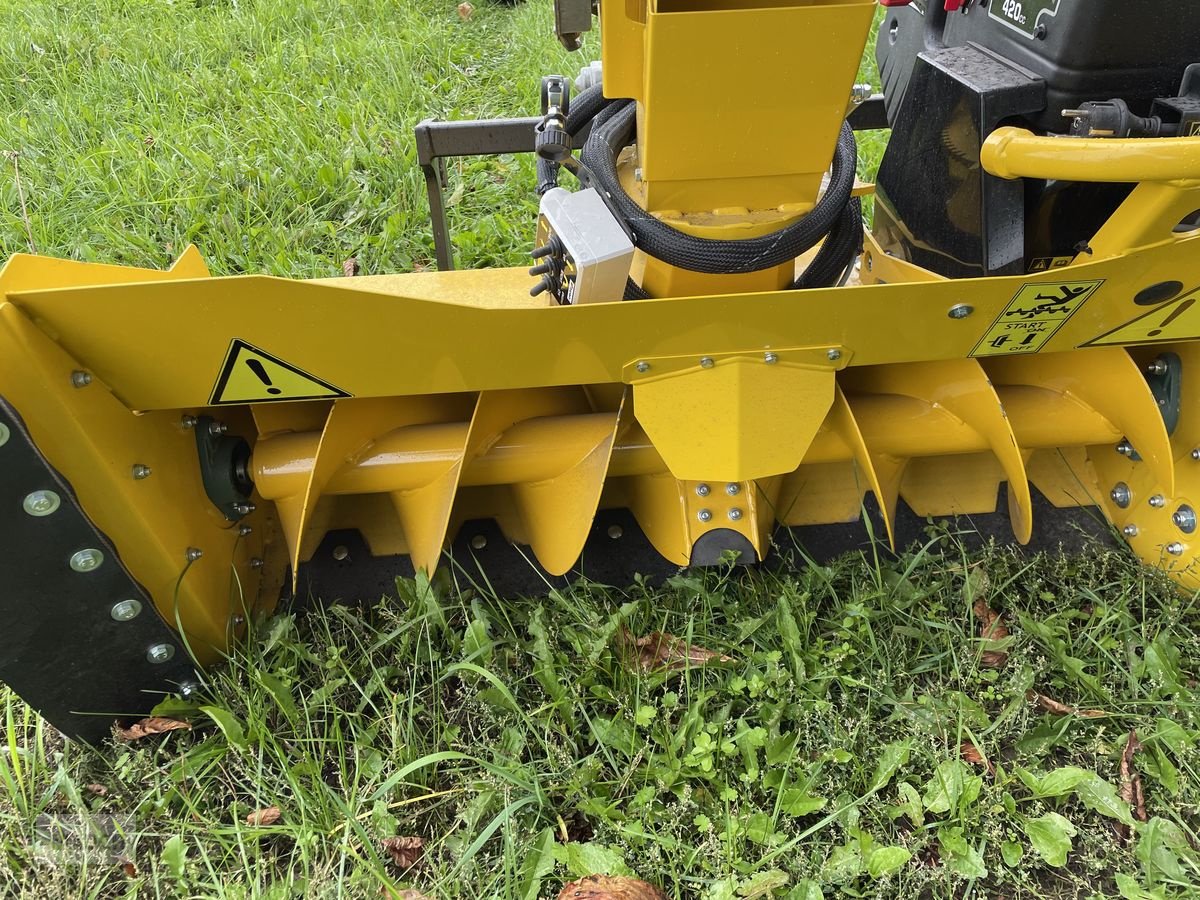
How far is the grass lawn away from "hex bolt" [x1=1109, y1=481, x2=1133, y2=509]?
0.12 metres

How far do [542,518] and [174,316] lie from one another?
2.65 feet

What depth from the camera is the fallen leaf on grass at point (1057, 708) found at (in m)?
1.59

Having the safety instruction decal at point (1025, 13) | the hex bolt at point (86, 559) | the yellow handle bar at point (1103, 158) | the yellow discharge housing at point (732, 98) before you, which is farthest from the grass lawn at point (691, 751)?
the safety instruction decal at point (1025, 13)

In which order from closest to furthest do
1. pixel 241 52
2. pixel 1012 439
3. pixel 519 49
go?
pixel 1012 439
pixel 241 52
pixel 519 49

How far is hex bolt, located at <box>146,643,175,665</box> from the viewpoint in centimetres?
148

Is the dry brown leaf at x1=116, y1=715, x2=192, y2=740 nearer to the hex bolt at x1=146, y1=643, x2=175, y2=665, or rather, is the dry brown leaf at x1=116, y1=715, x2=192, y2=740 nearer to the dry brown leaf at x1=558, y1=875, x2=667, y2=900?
the hex bolt at x1=146, y1=643, x2=175, y2=665

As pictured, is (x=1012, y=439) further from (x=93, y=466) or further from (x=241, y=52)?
(x=241, y=52)

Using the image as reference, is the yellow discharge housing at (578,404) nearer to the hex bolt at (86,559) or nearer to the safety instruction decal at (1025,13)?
the hex bolt at (86,559)

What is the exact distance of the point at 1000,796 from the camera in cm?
146

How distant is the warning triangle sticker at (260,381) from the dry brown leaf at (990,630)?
52.4 inches

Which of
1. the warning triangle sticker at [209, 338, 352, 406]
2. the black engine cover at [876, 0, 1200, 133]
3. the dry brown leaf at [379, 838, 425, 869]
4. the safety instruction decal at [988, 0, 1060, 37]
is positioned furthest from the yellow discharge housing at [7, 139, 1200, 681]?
the dry brown leaf at [379, 838, 425, 869]

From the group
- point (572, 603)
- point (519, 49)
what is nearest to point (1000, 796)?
point (572, 603)

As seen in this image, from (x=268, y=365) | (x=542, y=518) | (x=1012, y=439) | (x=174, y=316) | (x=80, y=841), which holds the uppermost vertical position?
(x=174, y=316)

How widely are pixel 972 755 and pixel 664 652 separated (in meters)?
0.59
